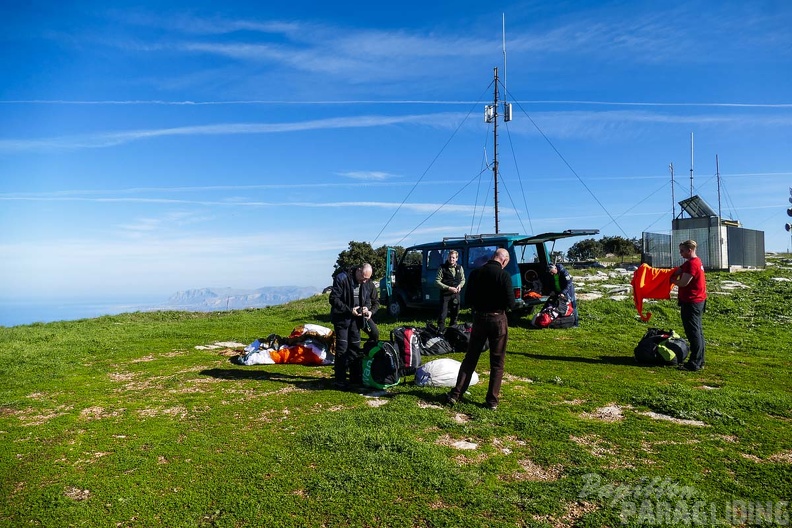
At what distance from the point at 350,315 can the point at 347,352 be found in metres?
0.58

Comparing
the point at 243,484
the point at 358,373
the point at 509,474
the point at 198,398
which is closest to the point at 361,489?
the point at 243,484

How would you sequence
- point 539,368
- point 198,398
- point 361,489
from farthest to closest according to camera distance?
point 539,368 < point 198,398 < point 361,489

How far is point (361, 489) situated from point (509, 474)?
135cm

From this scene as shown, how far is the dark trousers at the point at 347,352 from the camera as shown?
295 inches

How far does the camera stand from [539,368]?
866 centimetres

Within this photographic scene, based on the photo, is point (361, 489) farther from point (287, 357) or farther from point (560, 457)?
point (287, 357)

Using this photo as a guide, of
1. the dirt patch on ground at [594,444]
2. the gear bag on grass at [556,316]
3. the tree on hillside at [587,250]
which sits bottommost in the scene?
the dirt patch on ground at [594,444]

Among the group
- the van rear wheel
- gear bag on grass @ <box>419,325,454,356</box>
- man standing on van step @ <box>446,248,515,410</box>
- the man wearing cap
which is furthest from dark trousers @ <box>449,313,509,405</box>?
the van rear wheel

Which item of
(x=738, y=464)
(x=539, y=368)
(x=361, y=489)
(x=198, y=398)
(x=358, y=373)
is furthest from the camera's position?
(x=539, y=368)

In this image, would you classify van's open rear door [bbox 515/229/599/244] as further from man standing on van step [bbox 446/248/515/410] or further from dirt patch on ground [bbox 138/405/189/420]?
dirt patch on ground [bbox 138/405/189/420]

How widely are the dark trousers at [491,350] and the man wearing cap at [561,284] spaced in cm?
755

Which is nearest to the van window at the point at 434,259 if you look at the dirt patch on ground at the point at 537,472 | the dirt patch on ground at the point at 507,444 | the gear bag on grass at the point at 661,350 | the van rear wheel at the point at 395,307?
the van rear wheel at the point at 395,307

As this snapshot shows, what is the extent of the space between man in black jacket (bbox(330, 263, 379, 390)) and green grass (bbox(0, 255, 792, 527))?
1.71ft

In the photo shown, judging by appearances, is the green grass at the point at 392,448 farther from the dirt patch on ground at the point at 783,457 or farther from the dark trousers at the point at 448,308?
the dark trousers at the point at 448,308
